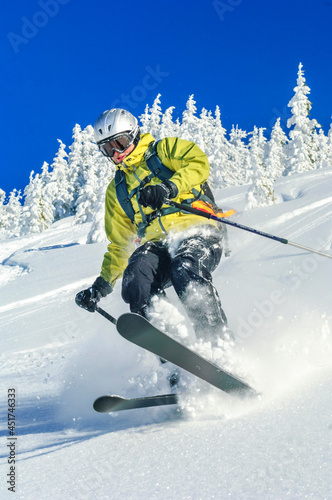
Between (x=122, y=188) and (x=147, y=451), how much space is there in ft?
8.91

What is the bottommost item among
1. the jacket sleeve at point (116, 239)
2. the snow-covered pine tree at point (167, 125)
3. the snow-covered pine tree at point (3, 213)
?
the jacket sleeve at point (116, 239)

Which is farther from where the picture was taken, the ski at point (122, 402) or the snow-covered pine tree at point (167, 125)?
the snow-covered pine tree at point (167, 125)

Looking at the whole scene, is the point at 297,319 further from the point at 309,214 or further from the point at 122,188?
the point at 309,214

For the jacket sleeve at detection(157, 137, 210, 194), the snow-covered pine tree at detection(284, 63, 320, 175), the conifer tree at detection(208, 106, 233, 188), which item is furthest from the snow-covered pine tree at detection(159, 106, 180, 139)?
the jacket sleeve at detection(157, 137, 210, 194)

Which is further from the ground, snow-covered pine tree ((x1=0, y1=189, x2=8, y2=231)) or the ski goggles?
snow-covered pine tree ((x1=0, y1=189, x2=8, y2=231))

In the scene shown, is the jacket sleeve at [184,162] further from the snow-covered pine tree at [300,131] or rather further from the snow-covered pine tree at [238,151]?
the snow-covered pine tree at [238,151]

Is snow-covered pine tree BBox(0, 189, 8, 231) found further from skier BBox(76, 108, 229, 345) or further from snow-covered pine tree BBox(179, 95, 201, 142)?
skier BBox(76, 108, 229, 345)

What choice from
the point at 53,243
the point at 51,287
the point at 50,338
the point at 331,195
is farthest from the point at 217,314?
the point at 53,243

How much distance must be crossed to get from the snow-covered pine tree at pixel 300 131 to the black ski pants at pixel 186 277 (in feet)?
119

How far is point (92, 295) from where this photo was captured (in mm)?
4605

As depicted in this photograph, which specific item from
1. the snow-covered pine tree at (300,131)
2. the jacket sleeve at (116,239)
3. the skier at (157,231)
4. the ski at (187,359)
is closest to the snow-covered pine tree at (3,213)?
the snow-covered pine tree at (300,131)

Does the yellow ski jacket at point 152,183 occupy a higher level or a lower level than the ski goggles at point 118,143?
lower

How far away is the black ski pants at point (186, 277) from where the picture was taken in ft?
11.8

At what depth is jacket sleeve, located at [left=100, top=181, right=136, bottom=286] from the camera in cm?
482
